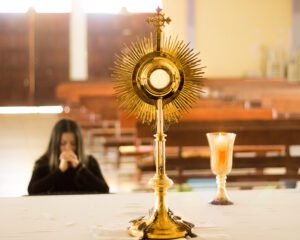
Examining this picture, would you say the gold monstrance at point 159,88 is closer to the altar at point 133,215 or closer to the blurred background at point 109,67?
the altar at point 133,215

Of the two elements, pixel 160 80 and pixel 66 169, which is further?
pixel 66 169

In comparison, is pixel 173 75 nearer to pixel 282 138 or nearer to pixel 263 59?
pixel 282 138

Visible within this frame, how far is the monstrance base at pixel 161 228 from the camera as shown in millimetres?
1493

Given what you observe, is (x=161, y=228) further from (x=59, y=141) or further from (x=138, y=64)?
(x=59, y=141)

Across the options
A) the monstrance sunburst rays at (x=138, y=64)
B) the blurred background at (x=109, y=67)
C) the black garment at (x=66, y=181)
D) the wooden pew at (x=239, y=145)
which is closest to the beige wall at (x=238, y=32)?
the blurred background at (x=109, y=67)

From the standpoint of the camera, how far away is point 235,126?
5.15 meters

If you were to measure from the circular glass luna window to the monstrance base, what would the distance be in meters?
0.29

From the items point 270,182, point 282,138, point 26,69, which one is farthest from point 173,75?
point 26,69

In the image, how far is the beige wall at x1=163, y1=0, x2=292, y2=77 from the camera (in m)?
12.9

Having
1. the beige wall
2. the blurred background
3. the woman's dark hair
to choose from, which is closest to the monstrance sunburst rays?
the woman's dark hair

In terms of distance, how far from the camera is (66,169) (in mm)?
2877

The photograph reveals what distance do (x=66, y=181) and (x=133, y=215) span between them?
1144 millimetres

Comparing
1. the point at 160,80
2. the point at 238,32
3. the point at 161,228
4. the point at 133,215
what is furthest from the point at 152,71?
the point at 238,32

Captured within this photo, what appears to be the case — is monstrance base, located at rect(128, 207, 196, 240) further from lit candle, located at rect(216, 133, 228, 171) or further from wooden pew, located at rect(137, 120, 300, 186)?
wooden pew, located at rect(137, 120, 300, 186)
